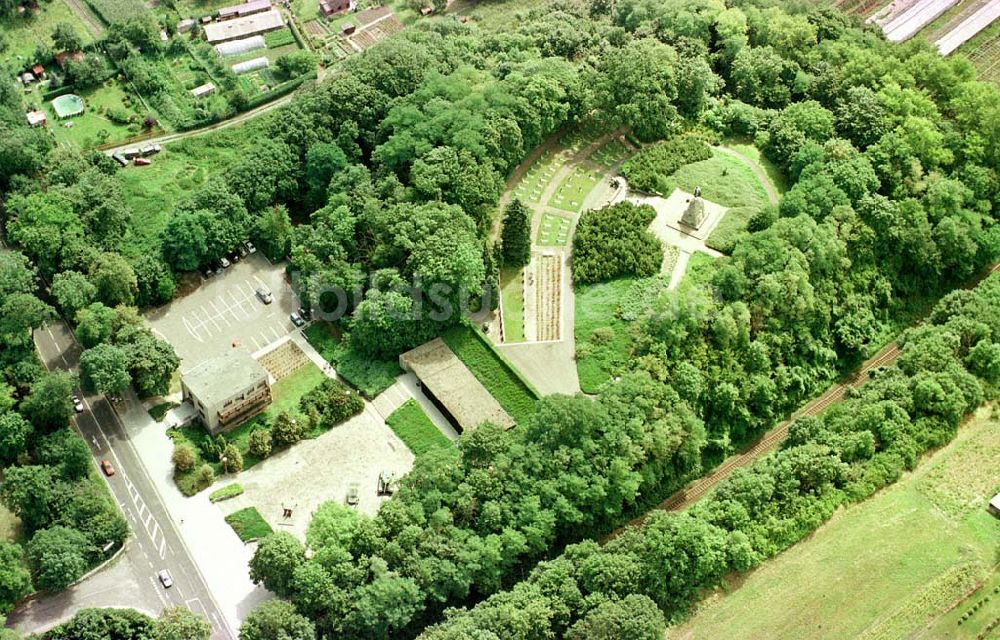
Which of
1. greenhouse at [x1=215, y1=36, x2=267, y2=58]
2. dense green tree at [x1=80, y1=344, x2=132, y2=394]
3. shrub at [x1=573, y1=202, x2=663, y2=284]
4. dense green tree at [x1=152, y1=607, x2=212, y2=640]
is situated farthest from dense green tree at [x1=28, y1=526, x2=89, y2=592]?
greenhouse at [x1=215, y1=36, x2=267, y2=58]

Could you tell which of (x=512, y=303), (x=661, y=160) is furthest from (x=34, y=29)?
(x=661, y=160)

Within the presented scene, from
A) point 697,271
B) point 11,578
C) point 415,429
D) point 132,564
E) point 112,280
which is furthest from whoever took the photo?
point 697,271

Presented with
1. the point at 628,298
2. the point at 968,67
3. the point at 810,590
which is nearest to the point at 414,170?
the point at 628,298

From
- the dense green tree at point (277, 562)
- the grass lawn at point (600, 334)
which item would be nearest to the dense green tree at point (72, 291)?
the dense green tree at point (277, 562)

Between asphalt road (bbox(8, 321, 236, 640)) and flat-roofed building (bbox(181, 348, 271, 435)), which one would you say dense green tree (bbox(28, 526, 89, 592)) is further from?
flat-roofed building (bbox(181, 348, 271, 435))

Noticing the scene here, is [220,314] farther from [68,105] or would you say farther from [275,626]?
[68,105]

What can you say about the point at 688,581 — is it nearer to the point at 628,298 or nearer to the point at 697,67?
the point at 628,298
